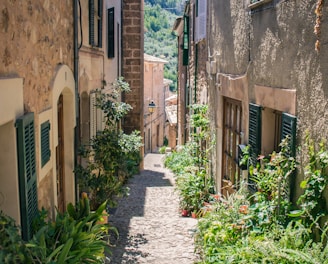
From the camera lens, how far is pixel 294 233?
3.80 metres

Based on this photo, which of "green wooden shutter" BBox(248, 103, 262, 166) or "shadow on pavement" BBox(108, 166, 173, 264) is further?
"shadow on pavement" BBox(108, 166, 173, 264)

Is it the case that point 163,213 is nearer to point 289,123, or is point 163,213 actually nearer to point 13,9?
point 289,123

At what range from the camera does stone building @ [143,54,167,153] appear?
26.8 m

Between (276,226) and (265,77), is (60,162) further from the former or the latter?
(276,226)

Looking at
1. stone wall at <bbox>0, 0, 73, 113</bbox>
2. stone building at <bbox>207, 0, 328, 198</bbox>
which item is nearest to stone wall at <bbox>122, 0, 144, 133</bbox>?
stone building at <bbox>207, 0, 328, 198</bbox>

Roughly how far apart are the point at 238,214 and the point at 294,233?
1757 millimetres

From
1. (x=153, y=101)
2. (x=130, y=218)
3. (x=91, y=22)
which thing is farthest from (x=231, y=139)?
(x=153, y=101)

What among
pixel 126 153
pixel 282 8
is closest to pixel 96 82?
pixel 126 153

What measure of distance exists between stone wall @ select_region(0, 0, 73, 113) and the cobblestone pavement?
2468 millimetres

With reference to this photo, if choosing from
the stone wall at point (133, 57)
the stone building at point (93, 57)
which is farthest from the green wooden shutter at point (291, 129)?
the stone wall at point (133, 57)

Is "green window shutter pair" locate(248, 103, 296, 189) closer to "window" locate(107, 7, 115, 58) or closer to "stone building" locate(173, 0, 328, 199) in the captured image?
"stone building" locate(173, 0, 328, 199)

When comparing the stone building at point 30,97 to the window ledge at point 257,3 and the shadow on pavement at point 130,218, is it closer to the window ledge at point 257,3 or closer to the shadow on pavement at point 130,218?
the shadow on pavement at point 130,218

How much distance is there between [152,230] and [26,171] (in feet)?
12.8

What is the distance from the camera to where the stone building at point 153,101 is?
2677 cm
